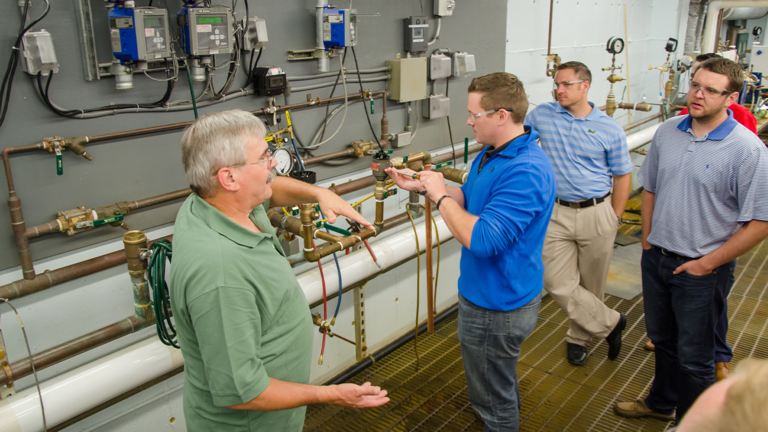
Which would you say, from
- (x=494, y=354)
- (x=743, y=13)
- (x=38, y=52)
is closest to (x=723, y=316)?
(x=494, y=354)

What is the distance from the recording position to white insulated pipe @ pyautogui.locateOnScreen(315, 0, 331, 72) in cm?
220

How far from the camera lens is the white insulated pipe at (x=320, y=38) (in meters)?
2.20

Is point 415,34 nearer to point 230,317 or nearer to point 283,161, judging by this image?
point 283,161

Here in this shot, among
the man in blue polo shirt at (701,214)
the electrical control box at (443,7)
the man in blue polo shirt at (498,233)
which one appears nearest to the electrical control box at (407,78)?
the electrical control box at (443,7)

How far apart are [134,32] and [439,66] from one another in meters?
1.61

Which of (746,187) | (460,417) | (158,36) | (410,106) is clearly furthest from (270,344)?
(410,106)

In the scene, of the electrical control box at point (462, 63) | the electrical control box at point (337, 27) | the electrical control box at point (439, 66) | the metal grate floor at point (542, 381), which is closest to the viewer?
the electrical control box at point (337, 27)

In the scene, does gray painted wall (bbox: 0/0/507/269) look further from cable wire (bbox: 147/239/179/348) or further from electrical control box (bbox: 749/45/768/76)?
electrical control box (bbox: 749/45/768/76)

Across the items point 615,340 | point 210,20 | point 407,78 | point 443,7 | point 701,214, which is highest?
point 443,7

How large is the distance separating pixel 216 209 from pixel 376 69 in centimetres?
160

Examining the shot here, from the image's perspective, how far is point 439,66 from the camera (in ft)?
9.29

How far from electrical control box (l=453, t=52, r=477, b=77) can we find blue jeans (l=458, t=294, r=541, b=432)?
1.53 m

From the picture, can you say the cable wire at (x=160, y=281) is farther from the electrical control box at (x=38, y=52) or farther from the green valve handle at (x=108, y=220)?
the electrical control box at (x=38, y=52)

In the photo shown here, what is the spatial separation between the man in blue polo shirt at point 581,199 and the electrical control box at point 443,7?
2.16ft
